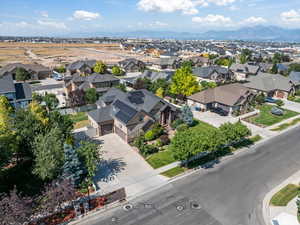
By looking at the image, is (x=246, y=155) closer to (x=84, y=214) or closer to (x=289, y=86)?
(x=84, y=214)

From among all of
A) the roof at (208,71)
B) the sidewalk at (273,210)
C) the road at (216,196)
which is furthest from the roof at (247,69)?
the sidewalk at (273,210)

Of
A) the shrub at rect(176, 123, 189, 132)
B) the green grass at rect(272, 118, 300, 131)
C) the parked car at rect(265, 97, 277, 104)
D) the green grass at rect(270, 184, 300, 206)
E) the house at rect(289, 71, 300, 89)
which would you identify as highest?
the house at rect(289, 71, 300, 89)

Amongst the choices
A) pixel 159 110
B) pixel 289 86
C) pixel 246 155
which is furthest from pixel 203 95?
pixel 289 86

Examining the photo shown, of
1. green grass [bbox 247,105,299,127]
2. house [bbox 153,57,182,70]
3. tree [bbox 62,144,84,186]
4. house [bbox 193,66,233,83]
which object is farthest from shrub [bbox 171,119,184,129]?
house [bbox 153,57,182,70]

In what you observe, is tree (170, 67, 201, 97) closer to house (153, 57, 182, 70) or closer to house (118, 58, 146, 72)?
house (118, 58, 146, 72)

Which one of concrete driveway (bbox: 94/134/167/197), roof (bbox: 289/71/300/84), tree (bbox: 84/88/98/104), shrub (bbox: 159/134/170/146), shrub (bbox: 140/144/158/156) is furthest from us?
roof (bbox: 289/71/300/84)

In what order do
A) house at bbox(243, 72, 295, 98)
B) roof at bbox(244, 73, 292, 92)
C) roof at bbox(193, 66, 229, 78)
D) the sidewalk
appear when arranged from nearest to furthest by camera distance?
1. the sidewalk
2. house at bbox(243, 72, 295, 98)
3. roof at bbox(244, 73, 292, 92)
4. roof at bbox(193, 66, 229, 78)

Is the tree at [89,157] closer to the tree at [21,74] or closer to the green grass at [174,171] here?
the green grass at [174,171]
